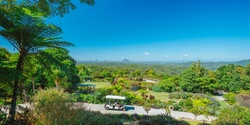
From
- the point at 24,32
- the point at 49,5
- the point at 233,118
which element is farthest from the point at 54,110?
the point at 233,118

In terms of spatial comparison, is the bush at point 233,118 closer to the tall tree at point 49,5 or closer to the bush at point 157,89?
the tall tree at point 49,5

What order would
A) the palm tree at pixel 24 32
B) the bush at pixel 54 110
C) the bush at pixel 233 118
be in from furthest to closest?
the bush at pixel 233 118 < the palm tree at pixel 24 32 < the bush at pixel 54 110

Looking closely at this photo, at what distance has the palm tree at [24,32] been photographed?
15.3 ft

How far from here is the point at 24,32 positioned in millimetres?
4777

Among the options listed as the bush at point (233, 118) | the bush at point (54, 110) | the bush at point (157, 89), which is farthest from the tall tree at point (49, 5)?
the bush at point (157, 89)

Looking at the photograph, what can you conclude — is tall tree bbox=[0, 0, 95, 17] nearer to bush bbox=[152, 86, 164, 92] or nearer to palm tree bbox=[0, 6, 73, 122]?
palm tree bbox=[0, 6, 73, 122]

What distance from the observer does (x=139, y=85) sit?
3052 cm

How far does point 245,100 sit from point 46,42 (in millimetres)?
18688

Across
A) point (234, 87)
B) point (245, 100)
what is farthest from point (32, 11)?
point (234, 87)

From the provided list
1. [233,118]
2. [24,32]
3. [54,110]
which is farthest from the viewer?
[233,118]

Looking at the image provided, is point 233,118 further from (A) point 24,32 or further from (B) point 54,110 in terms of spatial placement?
Answer: (A) point 24,32

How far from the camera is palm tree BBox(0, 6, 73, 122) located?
15.3ft

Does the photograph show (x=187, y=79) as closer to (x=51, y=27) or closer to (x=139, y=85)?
(x=139, y=85)

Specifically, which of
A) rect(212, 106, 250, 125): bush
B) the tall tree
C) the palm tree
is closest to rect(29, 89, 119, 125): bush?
the palm tree
